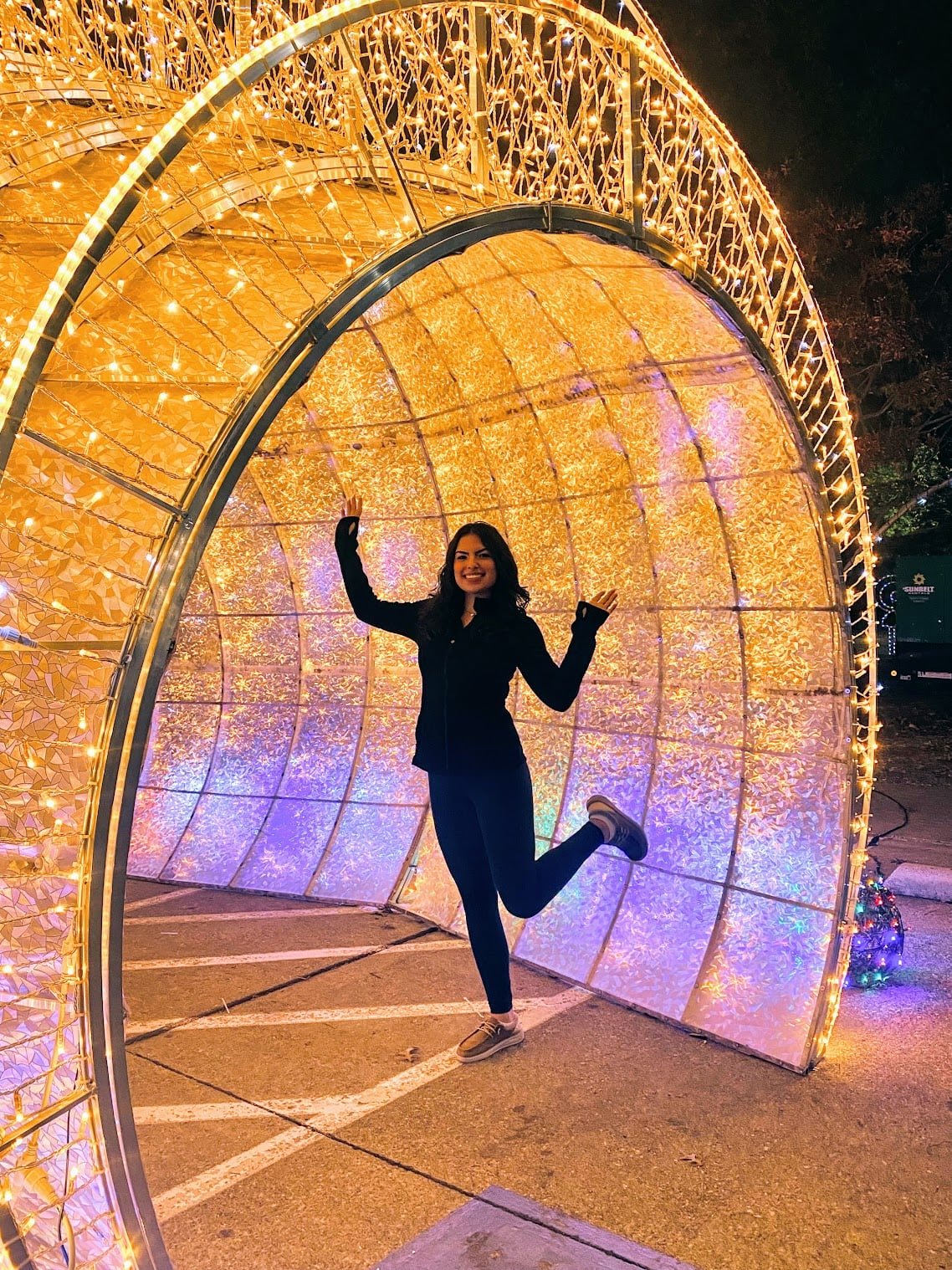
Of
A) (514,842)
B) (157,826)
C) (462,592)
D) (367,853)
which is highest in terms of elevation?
(462,592)

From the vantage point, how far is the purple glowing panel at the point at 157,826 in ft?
23.8

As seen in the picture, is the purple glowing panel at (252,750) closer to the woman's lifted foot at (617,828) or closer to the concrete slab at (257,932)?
the concrete slab at (257,932)

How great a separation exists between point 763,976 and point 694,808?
0.83 meters

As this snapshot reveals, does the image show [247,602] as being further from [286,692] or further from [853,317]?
[853,317]

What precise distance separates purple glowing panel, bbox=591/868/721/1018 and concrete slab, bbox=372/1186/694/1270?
5.34 ft

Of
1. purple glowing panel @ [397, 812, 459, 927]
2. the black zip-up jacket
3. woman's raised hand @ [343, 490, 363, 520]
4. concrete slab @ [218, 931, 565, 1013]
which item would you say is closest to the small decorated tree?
concrete slab @ [218, 931, 565, 1013]

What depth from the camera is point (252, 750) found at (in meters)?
7.23

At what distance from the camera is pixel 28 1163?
2.24 metres

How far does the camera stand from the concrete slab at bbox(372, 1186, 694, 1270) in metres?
2.94

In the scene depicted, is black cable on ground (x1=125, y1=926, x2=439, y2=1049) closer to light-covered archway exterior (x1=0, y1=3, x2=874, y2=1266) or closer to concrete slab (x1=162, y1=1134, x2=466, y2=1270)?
light-covered archway exterior (x1=0, y1=3, x2=874, y2=1266)

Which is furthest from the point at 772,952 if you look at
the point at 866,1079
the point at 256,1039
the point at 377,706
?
the point at 377,706

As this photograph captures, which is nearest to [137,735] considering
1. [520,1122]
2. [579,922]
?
[520,1122]

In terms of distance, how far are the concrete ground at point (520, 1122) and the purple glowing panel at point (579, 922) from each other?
0.14 meters

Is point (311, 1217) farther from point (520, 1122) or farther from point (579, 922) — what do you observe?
point (579, 922)
